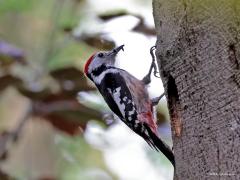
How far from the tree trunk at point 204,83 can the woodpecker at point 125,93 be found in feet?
2.07

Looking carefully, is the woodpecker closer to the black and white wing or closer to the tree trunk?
the black and white wing

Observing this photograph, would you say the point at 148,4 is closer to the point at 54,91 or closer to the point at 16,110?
the point at 16,110

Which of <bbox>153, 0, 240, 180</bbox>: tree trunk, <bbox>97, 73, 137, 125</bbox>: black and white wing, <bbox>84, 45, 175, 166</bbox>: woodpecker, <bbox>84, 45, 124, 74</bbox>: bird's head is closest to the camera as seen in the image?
<bbox>153, 0, 240, 180</bbox>: tree trunk

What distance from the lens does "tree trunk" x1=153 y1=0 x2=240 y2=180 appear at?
230 cm

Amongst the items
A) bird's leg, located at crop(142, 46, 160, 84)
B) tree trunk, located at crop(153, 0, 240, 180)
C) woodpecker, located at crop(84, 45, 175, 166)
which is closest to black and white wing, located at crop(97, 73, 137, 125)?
woodpecker, located at crop(84, 45, 175, 166)

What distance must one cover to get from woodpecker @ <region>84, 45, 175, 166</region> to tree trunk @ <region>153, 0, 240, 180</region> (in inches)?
24.8

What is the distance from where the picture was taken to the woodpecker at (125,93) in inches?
132

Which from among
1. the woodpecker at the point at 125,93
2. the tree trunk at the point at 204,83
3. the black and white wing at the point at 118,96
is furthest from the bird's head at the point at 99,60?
the tree trunk at the point at 204,83

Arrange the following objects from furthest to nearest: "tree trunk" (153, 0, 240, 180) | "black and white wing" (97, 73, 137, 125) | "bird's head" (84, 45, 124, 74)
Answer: "bird's head" (84, 45, 124, 74)
"black and white wing" (97, 73, 137, 125)
"tree trunk" (153, 0, 240, 180)

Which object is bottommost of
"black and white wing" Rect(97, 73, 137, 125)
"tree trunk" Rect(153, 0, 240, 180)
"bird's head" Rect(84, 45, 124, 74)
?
"tree trunk" Rect(153, 0, 240, 180)

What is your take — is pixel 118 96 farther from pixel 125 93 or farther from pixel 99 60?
pixel 99 60

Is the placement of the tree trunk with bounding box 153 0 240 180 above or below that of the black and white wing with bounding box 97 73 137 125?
below

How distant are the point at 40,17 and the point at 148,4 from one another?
1201 millimetres

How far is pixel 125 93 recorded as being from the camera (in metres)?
3.75
